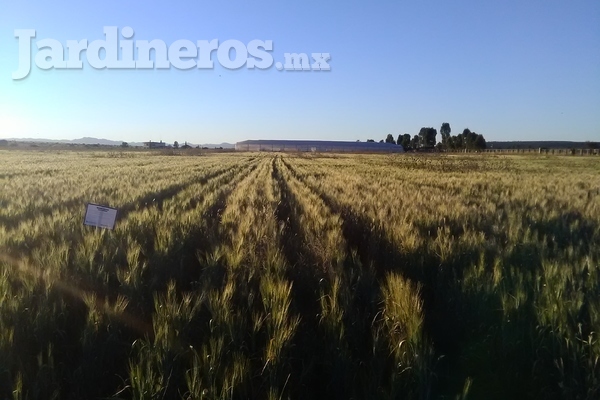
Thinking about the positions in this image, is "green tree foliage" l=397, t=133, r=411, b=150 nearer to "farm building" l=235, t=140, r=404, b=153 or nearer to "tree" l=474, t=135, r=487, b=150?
"farm building" l=235, t=140, r=404, b=153

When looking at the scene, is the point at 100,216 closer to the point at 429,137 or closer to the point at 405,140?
the point at 429,137

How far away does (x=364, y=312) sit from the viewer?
3.34 m

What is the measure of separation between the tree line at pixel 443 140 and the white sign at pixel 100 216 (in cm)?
11116

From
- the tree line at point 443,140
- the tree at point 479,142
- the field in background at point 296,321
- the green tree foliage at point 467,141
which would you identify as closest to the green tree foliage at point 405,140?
the tree line at point 443,140

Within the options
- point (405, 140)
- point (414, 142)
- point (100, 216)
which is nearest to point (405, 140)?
point (405, 140)

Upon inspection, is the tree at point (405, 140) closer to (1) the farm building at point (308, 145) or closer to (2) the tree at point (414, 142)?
(2) the tree at point (414, 142)

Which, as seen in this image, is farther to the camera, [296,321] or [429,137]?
[429,137]

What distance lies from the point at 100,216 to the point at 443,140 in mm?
129292

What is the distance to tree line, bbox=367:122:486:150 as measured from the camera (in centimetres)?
10781

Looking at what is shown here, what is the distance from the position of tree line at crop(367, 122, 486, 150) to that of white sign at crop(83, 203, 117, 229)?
11116cm

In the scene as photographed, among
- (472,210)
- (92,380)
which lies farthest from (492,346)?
(472,210)

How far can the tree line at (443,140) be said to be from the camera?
10781 centimetres

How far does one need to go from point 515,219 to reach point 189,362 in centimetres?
568

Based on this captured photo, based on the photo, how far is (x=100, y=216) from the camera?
4840mm
